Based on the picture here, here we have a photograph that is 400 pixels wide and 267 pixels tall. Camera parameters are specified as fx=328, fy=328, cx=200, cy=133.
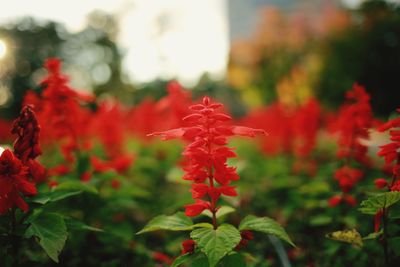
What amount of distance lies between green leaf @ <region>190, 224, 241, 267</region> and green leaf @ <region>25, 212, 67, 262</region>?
29.2 inches

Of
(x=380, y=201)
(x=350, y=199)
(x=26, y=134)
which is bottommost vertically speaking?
(x=350, y=199)

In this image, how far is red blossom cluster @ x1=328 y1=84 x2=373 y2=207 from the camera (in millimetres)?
2750

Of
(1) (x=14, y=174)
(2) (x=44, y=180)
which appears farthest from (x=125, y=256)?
(1) (x=14, y=174)

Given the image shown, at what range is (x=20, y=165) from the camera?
5.86ft

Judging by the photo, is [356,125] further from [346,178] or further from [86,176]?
[86,176]

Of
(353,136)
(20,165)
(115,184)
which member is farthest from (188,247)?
(353,136)

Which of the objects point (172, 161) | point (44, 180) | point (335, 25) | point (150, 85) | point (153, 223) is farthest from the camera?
point (150, 85)

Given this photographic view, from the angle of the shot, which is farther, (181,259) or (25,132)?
(25,132)

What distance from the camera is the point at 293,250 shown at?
11.0 ft

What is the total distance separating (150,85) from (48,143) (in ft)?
123

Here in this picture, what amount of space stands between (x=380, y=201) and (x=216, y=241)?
3.10ft

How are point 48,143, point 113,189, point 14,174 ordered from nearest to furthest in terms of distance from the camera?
point 14,174 < point 113,189 < point 48,143

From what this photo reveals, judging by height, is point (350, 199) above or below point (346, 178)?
below

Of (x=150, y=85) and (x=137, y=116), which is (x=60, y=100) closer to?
(x=137, y=116)
